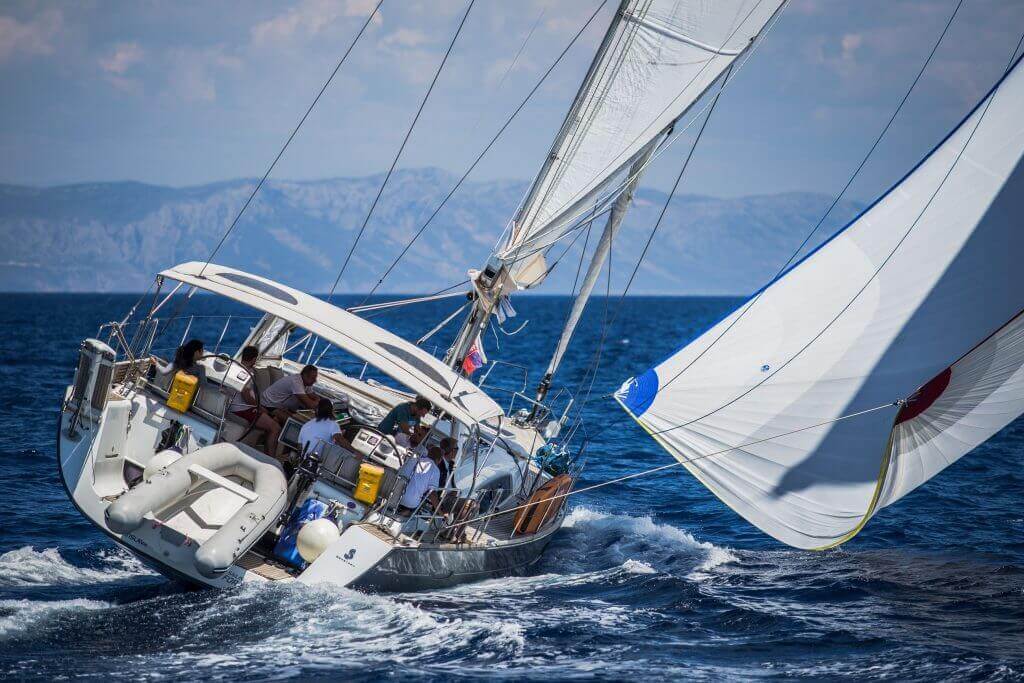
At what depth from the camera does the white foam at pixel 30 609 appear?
8093 mm

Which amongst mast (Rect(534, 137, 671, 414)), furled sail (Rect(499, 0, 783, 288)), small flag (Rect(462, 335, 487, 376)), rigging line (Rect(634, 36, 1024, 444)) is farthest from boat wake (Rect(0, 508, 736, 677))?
furled sail (Rect(499, 0, 783, 288))

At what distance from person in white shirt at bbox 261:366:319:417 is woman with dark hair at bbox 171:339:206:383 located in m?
0.78

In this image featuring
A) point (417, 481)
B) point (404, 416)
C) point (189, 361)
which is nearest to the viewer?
point (417, 481)

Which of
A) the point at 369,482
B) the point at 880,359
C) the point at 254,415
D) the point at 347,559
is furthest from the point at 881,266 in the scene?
the point at 254,415

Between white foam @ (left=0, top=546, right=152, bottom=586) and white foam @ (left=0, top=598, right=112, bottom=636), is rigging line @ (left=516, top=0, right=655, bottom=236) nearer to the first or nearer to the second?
white foam @ (left=0, top=546, right=152, bottom=586)

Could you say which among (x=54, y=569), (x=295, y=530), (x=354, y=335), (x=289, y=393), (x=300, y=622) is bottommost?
(x=54, y=569)

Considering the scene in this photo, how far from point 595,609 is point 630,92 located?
6.48 meters

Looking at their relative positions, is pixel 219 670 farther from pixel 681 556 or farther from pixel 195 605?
pixel 681 556

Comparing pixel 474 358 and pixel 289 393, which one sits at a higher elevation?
pixel 474 358

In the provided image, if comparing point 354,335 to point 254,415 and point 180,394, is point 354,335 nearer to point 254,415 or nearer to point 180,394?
point 254,415

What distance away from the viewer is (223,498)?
918 cm

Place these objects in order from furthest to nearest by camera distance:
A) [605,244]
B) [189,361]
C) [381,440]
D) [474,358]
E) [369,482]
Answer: [474,358] → [605,244] → [189,361] → [381,440] → [369,482]

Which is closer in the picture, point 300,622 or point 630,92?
point 300,622

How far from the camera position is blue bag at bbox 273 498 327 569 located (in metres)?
9.52
